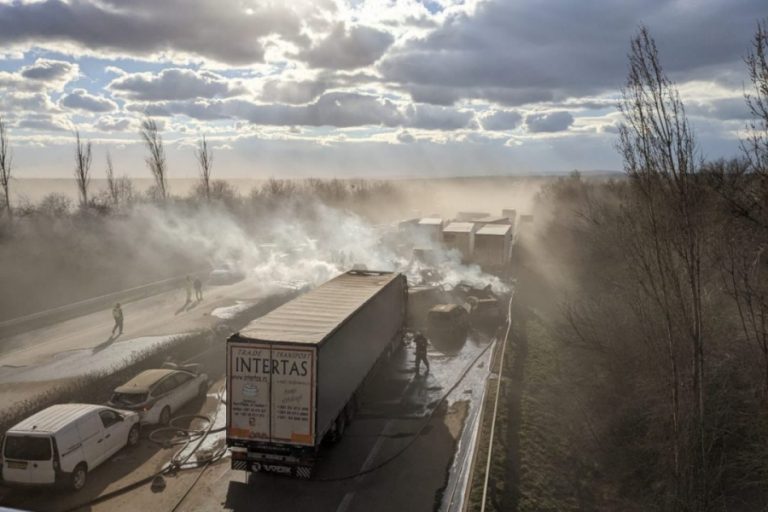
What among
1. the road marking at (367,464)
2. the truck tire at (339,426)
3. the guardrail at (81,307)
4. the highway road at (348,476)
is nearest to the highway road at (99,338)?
the guardrail at (81,307)

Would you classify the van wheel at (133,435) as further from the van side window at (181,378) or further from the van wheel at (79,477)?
the van side window at (181,378)

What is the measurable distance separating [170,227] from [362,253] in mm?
21483

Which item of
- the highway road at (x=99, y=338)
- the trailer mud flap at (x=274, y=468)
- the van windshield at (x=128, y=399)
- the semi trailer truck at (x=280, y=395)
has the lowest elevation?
the highway road at (x=99, y=338)

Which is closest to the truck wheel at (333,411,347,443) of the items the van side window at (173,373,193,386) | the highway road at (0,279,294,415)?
the van side window at (173,373,193,386)

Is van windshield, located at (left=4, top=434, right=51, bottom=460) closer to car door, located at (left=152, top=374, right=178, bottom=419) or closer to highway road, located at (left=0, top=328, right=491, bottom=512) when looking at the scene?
highway road, located at (left=0, top=328, right=491, bottom=512)

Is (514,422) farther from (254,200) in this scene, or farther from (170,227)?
(254,200)

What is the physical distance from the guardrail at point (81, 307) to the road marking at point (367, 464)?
22485mm

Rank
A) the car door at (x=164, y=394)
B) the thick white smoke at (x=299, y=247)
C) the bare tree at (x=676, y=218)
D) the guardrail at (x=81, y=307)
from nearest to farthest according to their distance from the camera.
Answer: the bare tree at (x=676, y=218), the car door at (x=164, y=394), the guardrail at (x=81, y=307), the thick white smoke at (x=299, y=247)

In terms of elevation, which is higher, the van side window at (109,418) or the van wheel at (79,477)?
the van side window at (109,418)

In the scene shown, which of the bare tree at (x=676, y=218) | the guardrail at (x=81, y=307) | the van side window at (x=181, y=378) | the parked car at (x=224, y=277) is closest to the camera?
the bare tree at (x=676, y=218)

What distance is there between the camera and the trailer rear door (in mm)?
11820

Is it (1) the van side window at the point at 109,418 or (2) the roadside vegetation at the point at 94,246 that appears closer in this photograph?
(1) the van side window at the point at 109,418

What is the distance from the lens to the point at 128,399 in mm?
15016

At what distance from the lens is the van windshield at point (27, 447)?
11539mm
